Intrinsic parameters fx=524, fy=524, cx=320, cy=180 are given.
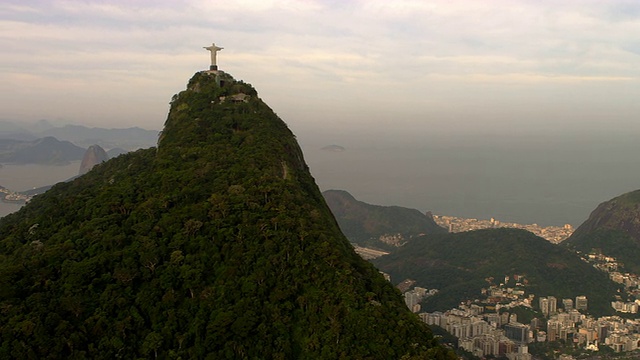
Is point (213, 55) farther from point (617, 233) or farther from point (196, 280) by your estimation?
point (617, 233)

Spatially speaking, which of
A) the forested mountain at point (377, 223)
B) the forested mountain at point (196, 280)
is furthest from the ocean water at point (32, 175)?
the forested mountain at point (196, 280)

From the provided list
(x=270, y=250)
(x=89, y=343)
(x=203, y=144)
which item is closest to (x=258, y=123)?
(x=203, y=144)

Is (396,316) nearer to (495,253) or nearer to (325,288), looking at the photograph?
(325,288)

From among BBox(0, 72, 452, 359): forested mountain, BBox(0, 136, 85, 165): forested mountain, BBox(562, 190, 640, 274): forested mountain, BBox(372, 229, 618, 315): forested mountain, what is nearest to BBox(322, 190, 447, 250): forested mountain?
BBox(372, 229, 618, 315): forested mountain

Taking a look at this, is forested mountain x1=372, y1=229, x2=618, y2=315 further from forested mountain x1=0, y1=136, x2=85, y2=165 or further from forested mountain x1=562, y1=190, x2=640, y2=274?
forested mountain x1=0, y1=136, x2=85, y2=165

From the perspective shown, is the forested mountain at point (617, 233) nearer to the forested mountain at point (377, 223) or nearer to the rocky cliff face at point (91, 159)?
the forested mountain at point (377, 223)

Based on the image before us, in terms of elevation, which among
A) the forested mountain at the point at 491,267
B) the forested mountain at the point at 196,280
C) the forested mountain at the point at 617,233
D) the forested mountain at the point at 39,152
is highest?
the forested mountain at the point at 39,152
